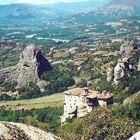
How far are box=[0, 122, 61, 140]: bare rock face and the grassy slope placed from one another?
245 ft

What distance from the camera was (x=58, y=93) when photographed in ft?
364

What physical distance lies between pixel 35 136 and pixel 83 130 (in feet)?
133

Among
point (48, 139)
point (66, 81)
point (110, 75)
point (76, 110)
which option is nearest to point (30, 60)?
point (66, 81)

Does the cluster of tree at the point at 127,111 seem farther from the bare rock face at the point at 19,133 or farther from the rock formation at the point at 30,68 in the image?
the rock formation at the point at 30,68

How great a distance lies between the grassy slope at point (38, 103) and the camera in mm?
95269

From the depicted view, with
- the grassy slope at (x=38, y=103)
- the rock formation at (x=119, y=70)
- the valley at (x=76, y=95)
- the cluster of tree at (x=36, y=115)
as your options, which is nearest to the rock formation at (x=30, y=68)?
the valley at (x=76, y=95)

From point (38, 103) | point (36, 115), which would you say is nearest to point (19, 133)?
point (36, 115)

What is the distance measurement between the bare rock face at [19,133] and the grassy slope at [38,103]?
245 ft

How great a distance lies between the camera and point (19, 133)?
15.9m

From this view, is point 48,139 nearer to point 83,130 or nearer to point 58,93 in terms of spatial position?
point 83,130

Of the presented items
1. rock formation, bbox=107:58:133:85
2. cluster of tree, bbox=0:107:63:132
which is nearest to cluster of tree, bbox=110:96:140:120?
cluster of tree, bbox=0:107:63:132

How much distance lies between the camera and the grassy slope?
95269 millimetres

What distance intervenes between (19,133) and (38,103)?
274 feet

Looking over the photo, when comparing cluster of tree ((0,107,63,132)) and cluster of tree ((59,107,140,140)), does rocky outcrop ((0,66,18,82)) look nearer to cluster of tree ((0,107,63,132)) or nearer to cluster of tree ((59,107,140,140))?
cluster of tree ((0,107,63,132))
